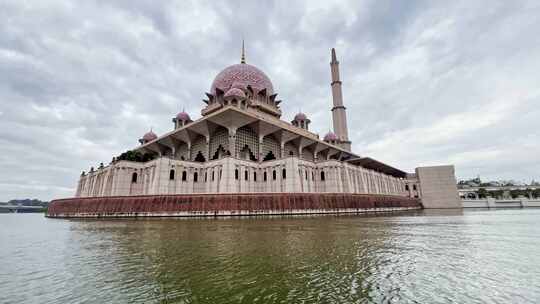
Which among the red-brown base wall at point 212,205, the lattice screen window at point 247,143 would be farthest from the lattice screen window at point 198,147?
the red-brown base wall at point 212,205

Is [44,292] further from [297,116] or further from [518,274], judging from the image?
[297,116]

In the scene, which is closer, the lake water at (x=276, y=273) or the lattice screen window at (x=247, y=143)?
the lake water at (x=276, y=273)

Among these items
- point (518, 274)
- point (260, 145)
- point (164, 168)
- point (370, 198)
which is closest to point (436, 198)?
point (370, 198)

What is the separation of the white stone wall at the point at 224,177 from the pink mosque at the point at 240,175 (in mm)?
136

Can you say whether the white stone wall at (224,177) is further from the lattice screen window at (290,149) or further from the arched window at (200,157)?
the lattice screen window at (290,149)

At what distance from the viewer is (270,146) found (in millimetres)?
42438

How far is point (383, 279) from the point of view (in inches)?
186

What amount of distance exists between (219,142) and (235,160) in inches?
292

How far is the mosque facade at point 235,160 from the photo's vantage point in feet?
112

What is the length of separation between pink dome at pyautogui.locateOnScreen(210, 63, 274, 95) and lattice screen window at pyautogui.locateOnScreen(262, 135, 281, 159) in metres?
12.0

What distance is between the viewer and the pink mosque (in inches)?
940

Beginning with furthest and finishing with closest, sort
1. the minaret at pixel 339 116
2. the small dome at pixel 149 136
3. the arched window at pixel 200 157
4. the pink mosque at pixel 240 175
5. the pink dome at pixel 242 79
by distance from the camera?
the minaret at pixel 339 116
the small dome at pixel 149 136
the pink dome at pixel 242 79
the arched window at pixel 200 157
the pink mosque at pixel 240 175

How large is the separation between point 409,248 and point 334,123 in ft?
192

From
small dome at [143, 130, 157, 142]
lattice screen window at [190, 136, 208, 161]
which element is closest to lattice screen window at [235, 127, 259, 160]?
lattice screen window at [190, 136, 208, 161]
